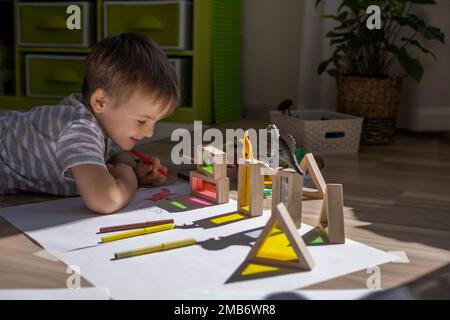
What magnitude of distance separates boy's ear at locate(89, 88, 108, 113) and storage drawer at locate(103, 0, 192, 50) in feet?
3.36

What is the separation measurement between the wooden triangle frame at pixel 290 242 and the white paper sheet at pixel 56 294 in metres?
0.22

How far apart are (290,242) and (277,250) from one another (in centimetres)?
7

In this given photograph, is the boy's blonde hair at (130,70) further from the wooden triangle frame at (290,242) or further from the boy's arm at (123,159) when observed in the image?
the wooden triangle frame at (290,242)

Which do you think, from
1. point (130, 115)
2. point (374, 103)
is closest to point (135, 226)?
point (130, 115)

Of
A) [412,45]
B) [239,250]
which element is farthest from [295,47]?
[239,250]

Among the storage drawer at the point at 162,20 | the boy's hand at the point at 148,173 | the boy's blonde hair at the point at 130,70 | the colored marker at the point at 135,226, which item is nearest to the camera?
the colored marker at the point at 135,226

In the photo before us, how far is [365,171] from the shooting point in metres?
1.47

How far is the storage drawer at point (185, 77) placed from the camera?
2.08 metres

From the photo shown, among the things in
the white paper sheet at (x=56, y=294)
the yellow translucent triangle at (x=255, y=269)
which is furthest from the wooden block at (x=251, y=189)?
the white paper sheet at (x=56, y=294)

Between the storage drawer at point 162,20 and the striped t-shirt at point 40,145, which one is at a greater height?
the storage drawer at point 162,20

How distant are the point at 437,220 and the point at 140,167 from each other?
0.61 metres

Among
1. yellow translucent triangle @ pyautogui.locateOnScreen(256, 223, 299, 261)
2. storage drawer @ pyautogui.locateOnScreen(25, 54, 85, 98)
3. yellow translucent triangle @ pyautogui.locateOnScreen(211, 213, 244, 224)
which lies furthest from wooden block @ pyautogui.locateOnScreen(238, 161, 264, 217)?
storage drawer @ pyautogui.locateOnScreen(25, 54, 85, 98)

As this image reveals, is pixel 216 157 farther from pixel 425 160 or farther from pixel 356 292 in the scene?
pixel 425 160

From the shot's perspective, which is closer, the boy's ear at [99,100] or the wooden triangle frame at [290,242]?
the wooden triangle frame at [290,242]
